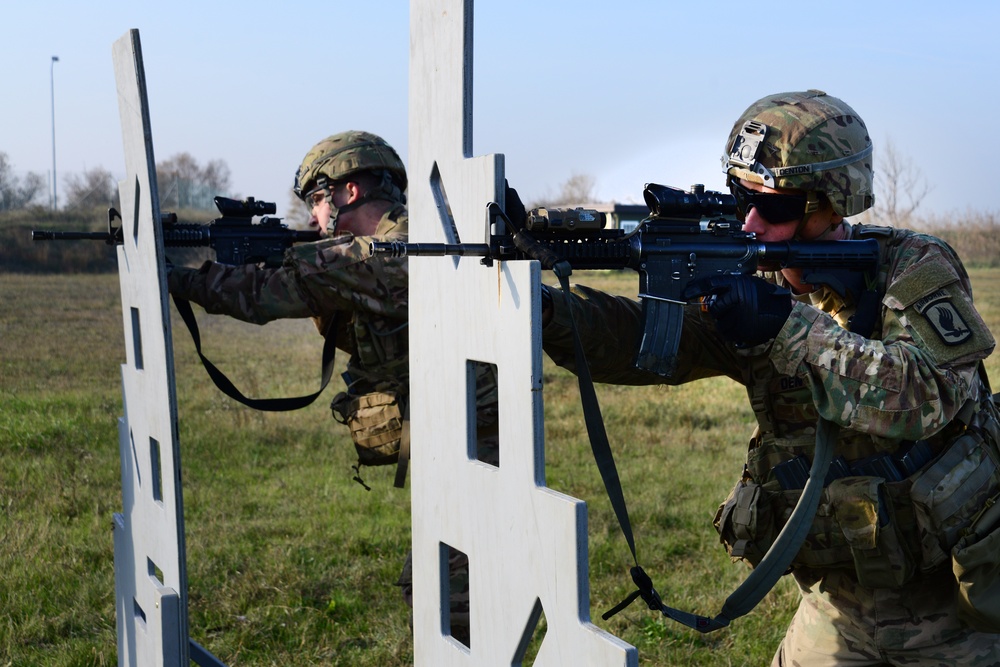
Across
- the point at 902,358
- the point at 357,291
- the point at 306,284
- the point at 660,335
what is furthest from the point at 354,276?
the point at 902,358

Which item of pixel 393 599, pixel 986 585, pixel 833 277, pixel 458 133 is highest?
pixel 458 133

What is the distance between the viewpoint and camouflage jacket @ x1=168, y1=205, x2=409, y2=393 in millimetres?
4191

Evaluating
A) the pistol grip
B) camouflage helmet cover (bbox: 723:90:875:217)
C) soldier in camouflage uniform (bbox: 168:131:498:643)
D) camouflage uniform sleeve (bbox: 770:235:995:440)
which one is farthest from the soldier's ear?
camouflage uniform sleeve (bbox: 770:235:995:440)

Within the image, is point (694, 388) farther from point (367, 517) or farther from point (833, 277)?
point (833, 277)

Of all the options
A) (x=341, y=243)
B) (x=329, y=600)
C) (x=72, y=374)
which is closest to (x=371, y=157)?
(x=341, y=243)

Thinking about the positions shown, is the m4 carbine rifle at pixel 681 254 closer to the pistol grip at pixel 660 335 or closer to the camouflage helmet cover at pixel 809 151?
the pistol grip at pixel 660 335

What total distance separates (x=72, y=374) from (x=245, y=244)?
18.5ft

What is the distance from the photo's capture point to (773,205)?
2906 mm

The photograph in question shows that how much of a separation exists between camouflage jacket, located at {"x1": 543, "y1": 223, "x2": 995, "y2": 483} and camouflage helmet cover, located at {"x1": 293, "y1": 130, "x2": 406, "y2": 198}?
6.08ft

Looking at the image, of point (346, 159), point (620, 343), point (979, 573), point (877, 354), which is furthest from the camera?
point (346, 159)

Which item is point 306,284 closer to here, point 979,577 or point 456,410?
point 456,410

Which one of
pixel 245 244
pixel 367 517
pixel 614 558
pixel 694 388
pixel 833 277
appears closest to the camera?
pixel 833 277

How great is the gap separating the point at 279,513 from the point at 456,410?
15.2ft

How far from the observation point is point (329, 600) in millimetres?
5016
